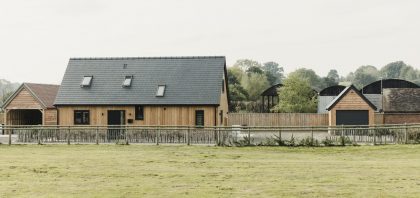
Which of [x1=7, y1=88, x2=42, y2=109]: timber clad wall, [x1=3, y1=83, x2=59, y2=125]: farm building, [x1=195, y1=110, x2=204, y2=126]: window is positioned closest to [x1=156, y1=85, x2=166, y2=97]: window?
[x1=195, y1=110, x2=204, y2=126]: window

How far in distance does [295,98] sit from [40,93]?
101 feet

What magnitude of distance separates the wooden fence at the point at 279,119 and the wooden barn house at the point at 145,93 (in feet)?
43.6

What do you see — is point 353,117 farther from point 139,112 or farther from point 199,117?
point 139,112

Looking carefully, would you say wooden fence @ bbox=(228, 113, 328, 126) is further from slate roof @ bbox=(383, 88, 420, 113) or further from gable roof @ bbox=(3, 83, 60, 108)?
gable roof @ bbox=(3, 83, 60, 108)

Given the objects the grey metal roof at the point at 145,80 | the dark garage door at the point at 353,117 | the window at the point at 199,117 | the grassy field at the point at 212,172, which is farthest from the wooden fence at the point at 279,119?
the grassy field at the point at 212,172

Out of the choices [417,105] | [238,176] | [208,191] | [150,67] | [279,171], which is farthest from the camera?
[417,105]

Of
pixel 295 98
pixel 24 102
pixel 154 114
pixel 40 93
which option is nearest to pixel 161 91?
pixel 154 114

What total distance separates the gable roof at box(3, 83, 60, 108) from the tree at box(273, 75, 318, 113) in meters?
27.2

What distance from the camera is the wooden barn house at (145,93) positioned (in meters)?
39.7

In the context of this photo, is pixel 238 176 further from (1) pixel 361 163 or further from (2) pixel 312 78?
(2) pixel 312 78

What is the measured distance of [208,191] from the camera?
14516mm

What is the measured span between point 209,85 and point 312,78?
11027 centimetres

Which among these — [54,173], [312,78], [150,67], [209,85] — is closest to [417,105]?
[209,85]

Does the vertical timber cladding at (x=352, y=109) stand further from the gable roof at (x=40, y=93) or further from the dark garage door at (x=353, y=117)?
the gable roof at (x=40, y=93)
